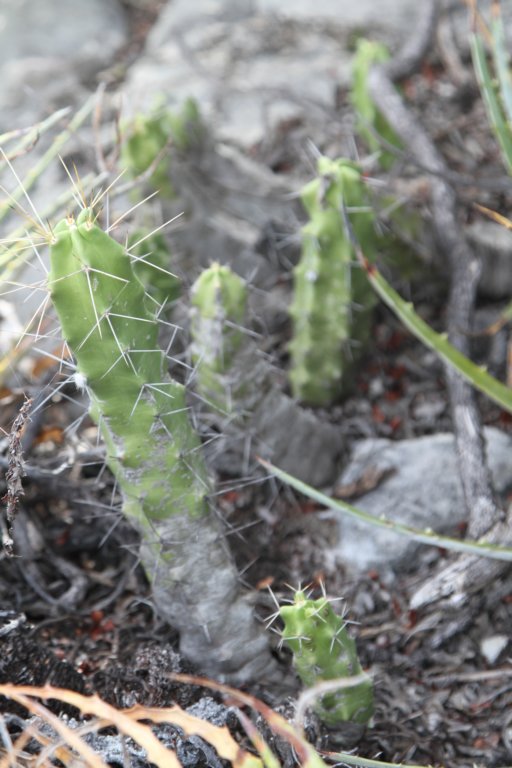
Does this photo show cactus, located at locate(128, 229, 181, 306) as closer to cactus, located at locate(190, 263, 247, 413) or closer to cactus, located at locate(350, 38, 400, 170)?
cactus, located at locate(190, 263, 247, 413)

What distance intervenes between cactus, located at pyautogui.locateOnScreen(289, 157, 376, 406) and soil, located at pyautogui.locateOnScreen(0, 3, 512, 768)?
208 mm

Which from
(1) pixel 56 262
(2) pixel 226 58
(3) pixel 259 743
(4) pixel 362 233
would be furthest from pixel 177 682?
(2) pixel 226 58

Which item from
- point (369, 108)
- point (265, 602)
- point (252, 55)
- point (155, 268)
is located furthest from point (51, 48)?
point (265, 602)

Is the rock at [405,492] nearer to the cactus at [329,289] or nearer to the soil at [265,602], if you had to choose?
the soil at [265,602]

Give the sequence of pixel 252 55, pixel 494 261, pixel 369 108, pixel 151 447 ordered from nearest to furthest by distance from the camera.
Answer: pixel 151 447 < pixel 494 261 < pixel 369 108 < pixel 252 55

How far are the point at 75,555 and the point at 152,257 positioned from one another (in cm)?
87

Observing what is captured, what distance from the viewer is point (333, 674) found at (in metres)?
1.86

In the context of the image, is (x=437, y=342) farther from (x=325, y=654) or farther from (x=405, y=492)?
(x=325, y=654)

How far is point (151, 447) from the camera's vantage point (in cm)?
180

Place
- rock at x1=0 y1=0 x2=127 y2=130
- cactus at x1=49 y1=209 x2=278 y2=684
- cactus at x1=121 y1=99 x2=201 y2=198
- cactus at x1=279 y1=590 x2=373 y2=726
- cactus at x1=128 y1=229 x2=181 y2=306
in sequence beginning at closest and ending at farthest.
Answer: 1. cactus at x1=49 y1=209 x2=278 y2=684
2. cactus at x1=279 y1=590 x2=373 y2=726
3. cactus at x1=128 y1=229 x2=181 y2=306
4. cactus at x1=121 y1=99 x2=201 y2=198
5. rock at x1=0 y1=0 x2=127 y2=130

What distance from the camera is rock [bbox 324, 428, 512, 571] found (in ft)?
8.20

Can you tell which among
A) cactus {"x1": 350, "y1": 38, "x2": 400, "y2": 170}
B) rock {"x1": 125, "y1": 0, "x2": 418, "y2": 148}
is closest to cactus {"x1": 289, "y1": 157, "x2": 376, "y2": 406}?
cactus {"x1": 350, "y1": 38, "x2": 400, "y2": 170}

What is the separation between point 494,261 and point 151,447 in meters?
1.91

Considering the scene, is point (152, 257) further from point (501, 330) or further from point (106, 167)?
point (501, 330)
